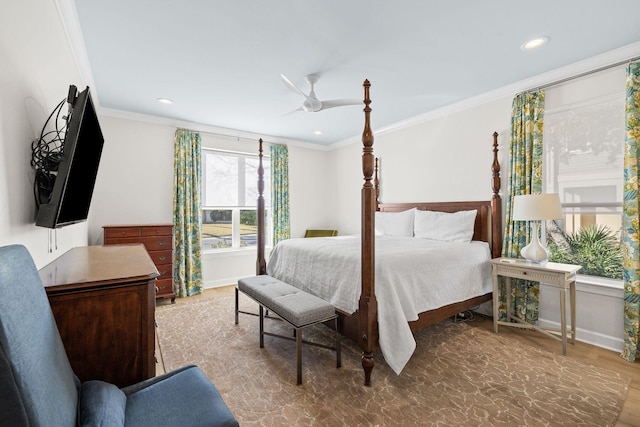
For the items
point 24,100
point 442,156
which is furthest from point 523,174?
point 24,100

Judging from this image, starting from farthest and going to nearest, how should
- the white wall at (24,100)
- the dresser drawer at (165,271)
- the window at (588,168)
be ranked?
the dresser drawer at (165,271) < the window at (588,168) < the white wall at (24,100)

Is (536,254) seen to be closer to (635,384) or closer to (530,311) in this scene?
(530,311)

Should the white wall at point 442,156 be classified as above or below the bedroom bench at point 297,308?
above

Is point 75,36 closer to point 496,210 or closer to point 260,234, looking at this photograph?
point 260,234

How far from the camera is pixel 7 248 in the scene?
0.83m

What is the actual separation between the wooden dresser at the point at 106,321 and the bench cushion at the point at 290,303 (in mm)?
1011

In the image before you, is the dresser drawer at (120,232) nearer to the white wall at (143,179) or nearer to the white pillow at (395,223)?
the white wall at (143,179)

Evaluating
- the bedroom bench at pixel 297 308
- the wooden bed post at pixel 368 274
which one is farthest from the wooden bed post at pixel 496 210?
the bedroom bench at pixel 297 308

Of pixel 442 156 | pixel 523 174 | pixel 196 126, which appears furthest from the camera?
pixel 196 126

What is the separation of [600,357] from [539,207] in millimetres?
1367

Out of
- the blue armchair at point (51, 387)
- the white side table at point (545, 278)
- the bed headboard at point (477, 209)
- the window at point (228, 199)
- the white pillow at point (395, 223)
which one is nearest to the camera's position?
the blue armchair at point (51, 387)

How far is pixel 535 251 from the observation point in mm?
2791

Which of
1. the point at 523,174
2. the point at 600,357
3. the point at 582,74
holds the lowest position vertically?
the point at 600,357

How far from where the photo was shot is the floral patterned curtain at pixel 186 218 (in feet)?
14.2
